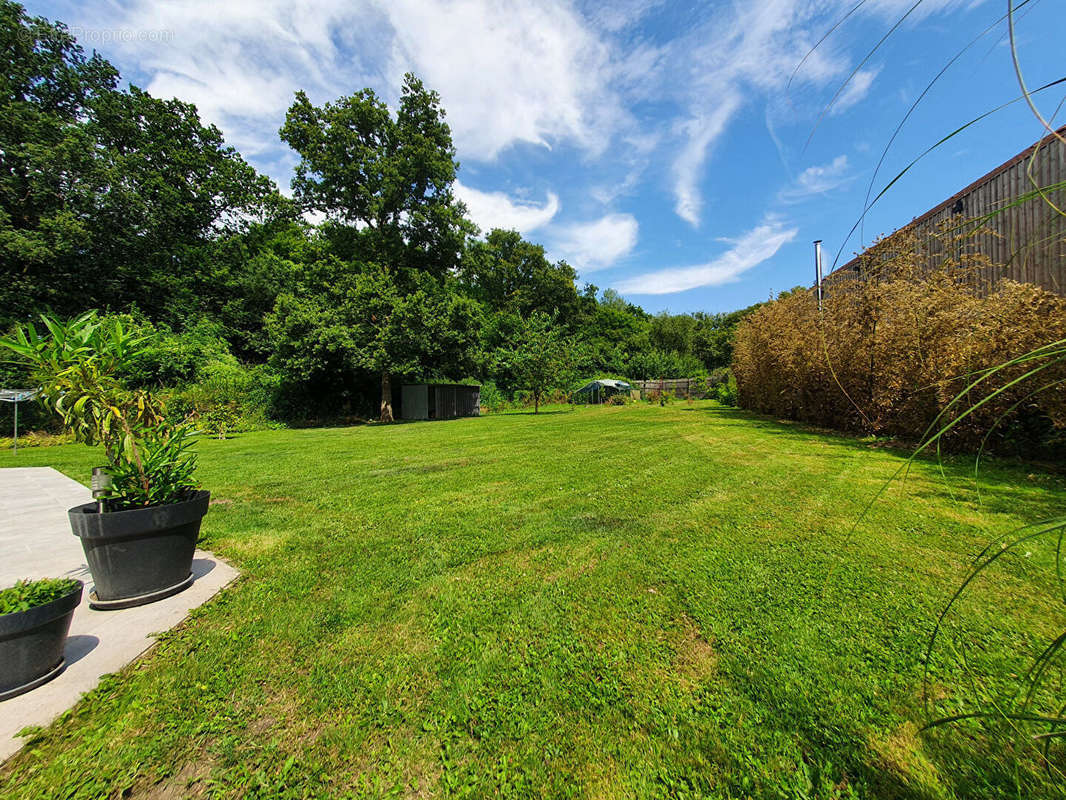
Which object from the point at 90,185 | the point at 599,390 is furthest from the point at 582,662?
the point at 599,390

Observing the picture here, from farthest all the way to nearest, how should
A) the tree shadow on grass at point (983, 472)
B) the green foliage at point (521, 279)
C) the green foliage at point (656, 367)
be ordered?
1. the green foliage at point (521, 279)
2. the green foliage at point (656, 367)
3. the tree shadow on grass at point (983, 472)

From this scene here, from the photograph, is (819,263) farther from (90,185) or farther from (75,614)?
(90,185)

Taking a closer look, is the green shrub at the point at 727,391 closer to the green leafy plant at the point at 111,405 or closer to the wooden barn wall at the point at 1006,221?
the wooden barn wall at the point at 1006,221

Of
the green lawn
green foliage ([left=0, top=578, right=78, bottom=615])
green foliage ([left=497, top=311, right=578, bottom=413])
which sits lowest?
the green lawn

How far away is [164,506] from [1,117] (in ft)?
70.6

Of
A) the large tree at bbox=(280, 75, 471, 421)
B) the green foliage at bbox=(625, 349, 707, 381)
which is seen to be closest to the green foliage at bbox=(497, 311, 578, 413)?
the large tree at bbox=(280, 75, 471, 421)

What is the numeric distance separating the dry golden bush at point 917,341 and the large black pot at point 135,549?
459 centimetres

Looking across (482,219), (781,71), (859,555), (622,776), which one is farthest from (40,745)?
(482,219)

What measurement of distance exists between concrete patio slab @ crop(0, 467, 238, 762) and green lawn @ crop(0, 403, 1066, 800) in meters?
0.10

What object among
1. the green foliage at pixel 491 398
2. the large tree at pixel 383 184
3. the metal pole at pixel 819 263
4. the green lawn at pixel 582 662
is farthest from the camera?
the green foliage at pixel 491 398

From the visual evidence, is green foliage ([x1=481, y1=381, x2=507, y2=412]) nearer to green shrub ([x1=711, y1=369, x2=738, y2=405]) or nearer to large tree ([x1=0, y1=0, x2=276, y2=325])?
green shrub ([x1=711, y1=369, x2=738, y2=405])

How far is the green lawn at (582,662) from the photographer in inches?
58.1

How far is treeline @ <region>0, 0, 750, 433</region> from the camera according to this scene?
47.2 feet

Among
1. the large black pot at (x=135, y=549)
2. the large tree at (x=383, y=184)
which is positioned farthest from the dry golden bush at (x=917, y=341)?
the large tree at (x=383, y=184)
